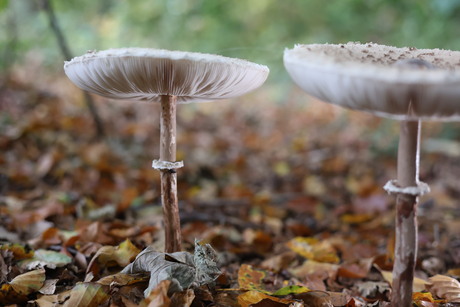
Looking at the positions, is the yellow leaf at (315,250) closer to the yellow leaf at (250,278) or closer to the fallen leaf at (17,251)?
the yellow leaf at (250,278)

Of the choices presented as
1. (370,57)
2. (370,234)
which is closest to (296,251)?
(370,234)

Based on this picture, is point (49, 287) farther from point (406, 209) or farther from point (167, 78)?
A: point (406, 209)

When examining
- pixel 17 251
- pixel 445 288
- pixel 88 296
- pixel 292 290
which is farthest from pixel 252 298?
pixel 17 251

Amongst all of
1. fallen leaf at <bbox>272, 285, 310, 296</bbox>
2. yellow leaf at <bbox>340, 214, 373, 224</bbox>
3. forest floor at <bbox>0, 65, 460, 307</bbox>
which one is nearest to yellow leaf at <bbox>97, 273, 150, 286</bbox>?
forest floor at <bbox>0, 65, 460, 307</bbox>

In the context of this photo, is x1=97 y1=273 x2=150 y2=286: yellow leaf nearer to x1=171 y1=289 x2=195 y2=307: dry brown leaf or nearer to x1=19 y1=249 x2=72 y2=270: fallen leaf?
x1=171 y1=289 x2=195 y2=307: dry brown leaf

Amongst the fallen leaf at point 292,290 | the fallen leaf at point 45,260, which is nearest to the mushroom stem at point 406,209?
the fallen leaf at point 292,290

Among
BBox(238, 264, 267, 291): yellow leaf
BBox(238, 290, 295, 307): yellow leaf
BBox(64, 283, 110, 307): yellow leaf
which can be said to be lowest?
BBox(238, 264, 267, 291): yellow leaf
